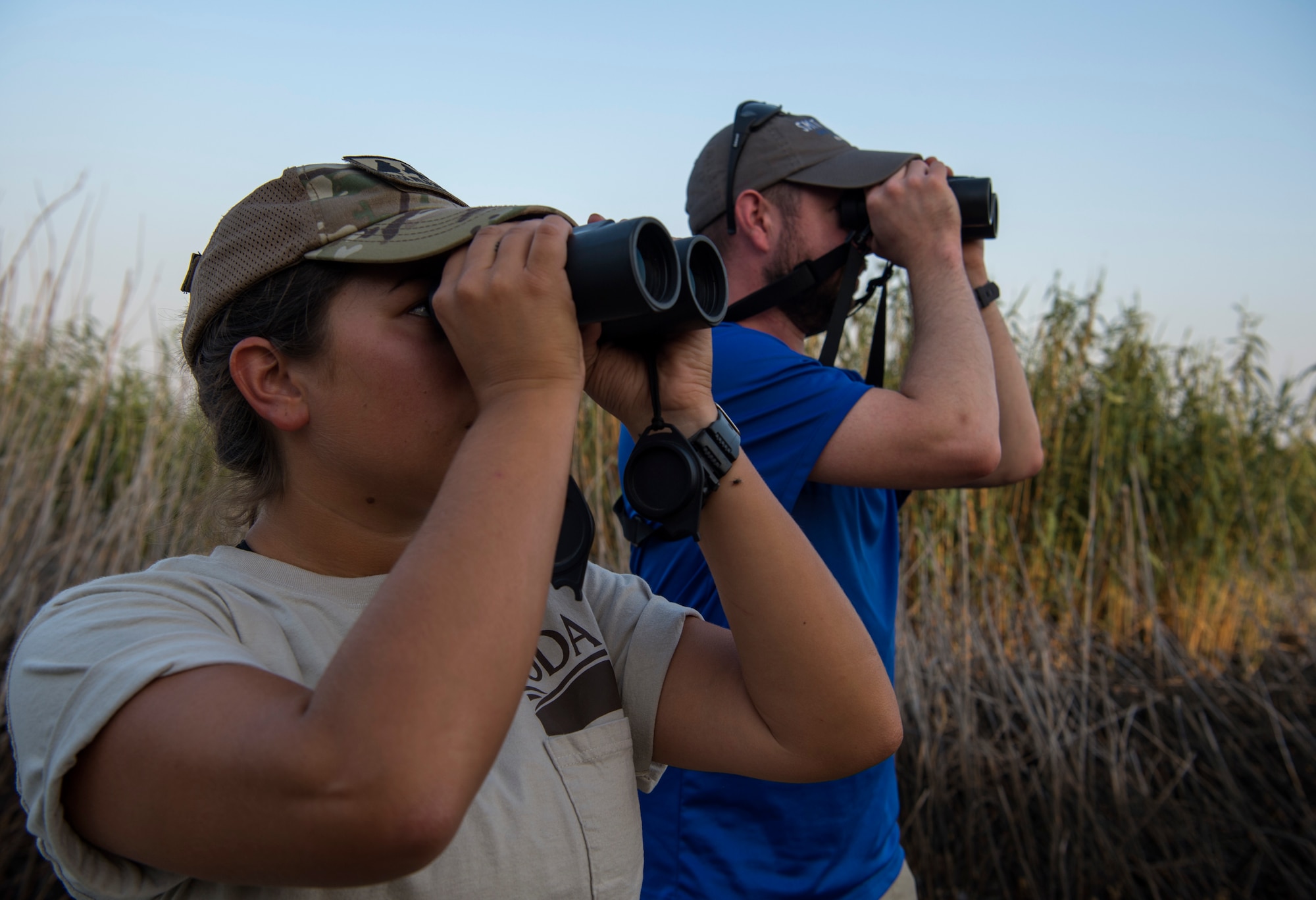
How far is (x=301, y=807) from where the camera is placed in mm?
649

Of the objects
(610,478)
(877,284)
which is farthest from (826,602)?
(610,478)

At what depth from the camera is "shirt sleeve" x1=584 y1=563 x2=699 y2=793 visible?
1.12 meters

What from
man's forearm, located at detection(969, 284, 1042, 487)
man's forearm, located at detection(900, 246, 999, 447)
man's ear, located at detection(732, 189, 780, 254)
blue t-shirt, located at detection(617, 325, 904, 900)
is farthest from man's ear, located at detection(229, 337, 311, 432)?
man's forearm, located at detection(969, 284, 1042, 487)

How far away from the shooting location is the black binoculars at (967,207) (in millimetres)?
1896

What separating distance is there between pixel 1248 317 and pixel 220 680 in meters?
5.09

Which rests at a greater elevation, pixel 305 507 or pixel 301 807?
pixel 305 507

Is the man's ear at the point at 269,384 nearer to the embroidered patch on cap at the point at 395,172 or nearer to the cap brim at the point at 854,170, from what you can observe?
the embroidered patch on cap at the point at 395,172

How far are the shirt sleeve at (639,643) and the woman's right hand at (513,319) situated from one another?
426mm

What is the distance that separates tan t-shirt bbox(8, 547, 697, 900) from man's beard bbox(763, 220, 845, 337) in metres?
0.90

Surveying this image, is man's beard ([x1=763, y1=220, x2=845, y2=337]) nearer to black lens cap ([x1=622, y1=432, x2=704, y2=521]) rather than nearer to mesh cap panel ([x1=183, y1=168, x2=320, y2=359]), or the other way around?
black lens cap ([x1=622, y1=432, x2=704, y2=521])

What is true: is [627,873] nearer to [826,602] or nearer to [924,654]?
[826,602]

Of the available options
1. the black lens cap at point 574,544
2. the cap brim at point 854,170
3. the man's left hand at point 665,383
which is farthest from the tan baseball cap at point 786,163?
the black lens cap at point 574,544

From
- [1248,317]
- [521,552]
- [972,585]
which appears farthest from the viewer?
[1248,317]

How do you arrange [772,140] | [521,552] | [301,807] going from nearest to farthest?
[301,807]
[521,552]
[772,140]
